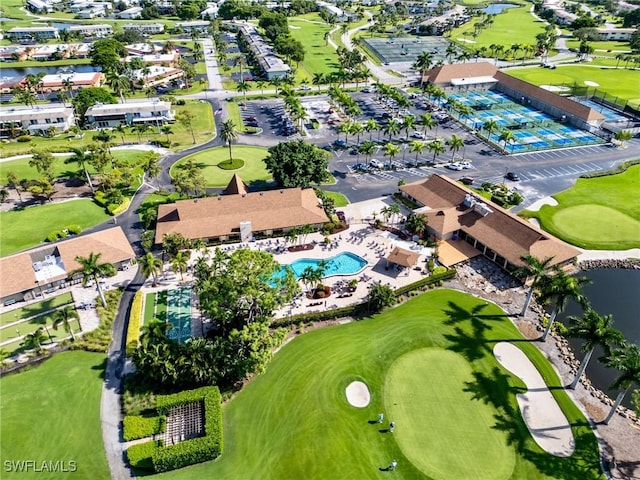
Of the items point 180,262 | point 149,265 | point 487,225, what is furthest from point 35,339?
point 487,225

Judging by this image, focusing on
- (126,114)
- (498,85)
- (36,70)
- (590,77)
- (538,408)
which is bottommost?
(538,408)

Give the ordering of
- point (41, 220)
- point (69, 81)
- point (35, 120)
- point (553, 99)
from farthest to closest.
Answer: point (69, 81), point (553, 99), point (35, 120), point (41, 220)

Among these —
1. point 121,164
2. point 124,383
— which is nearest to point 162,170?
point 121,164

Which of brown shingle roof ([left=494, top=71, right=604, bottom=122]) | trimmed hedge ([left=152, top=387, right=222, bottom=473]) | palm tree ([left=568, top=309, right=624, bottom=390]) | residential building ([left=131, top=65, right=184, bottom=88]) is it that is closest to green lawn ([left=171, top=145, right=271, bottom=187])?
trimmed hedge ([left=152, top=387, right=222, bottom=473])

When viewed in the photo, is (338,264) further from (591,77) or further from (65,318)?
(591,77)

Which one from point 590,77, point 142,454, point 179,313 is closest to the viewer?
point 142,454

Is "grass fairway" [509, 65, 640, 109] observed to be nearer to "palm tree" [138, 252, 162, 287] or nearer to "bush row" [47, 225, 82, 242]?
"palm tree" [138, 252, 162, 287]

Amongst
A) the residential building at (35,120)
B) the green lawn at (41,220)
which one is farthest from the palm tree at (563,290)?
the residential building at (35,120)
